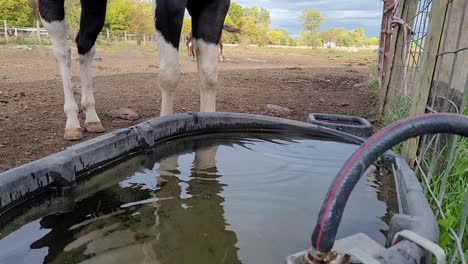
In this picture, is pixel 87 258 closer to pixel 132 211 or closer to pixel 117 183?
pixel 132 211

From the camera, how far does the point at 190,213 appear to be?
159 centimetres

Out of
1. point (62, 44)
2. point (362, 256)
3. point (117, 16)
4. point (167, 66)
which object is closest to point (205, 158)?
point (167, 66)

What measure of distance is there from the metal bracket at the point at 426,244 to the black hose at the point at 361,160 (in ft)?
0.83

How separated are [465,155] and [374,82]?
199 inches

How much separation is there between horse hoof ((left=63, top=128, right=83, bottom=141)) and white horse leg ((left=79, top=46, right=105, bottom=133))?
181 millimetres

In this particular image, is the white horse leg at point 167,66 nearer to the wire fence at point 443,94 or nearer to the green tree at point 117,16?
the wire fence at point 443,94

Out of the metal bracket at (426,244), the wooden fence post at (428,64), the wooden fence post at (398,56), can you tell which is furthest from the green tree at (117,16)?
the metal bracket at (426,244)

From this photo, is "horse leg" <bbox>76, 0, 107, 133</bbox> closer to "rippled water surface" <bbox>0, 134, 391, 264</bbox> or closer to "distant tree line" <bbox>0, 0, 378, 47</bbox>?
"rippled water surface" <bbox>0, 134, 391, 264</bbox>

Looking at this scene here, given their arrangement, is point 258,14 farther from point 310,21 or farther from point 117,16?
point 117,16

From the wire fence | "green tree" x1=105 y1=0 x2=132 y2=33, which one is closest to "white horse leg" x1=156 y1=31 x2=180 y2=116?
the wire fence

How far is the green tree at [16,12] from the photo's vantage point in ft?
102

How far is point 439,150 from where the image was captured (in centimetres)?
Answer: 180

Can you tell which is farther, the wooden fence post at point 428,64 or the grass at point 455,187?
the wooden fence post at point 428,64

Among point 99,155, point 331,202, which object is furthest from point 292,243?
point 99,155
